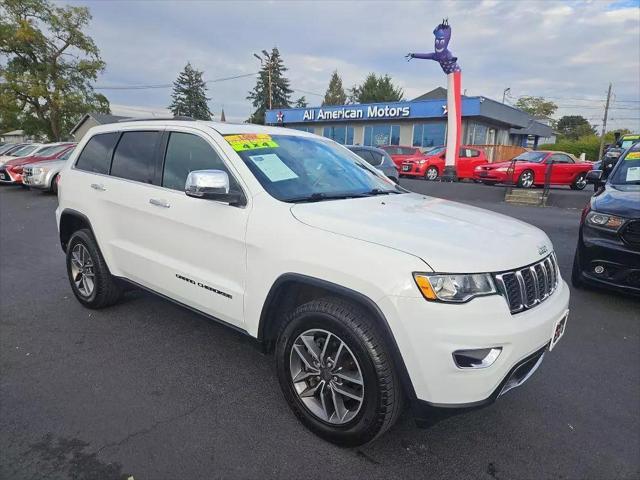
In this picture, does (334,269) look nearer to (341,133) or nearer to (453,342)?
(453,342)

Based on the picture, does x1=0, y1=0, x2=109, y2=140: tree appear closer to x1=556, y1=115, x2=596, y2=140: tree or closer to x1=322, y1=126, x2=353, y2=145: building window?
x1=322, y1=126, x2=353, y2=145: building window

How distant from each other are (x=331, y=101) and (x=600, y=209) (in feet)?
249

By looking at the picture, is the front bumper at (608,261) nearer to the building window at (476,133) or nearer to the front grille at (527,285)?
the front grille at (527,285)

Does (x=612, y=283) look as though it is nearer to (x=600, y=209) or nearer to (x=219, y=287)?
(x=600, y=209)

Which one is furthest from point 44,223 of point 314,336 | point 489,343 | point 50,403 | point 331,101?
point 331,101

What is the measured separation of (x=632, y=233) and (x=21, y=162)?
1799cm

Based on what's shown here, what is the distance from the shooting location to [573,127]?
279 feet

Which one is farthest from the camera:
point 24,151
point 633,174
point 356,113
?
point 356,113

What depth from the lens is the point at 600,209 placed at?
4.65 meters

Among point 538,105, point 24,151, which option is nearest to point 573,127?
point 538,105

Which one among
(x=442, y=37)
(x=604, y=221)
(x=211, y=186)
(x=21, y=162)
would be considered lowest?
(x=21, y=162)

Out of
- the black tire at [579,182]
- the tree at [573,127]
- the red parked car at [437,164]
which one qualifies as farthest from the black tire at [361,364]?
the tree at [573,127]

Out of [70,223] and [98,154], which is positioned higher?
[98,154]

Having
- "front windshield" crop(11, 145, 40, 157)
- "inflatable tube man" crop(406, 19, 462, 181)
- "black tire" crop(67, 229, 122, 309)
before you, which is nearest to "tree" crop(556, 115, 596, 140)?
"inflatable tube man" crop(406, 19, 462, 181)
